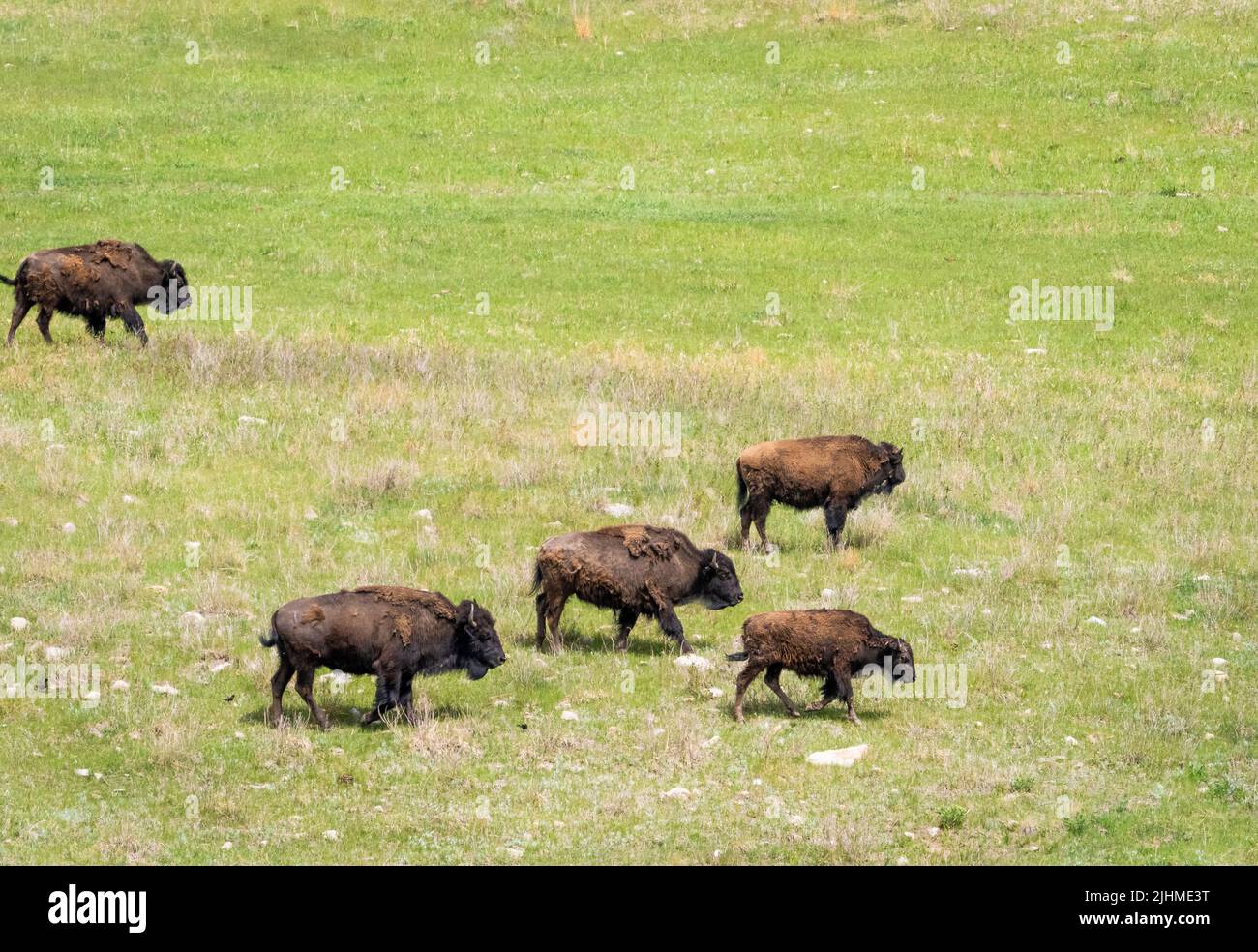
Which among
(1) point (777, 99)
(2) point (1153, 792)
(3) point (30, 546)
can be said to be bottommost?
(2) point (1153, 792)

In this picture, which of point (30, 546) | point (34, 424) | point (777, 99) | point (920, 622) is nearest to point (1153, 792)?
point (920, 622)

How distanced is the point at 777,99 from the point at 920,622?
1149 inches

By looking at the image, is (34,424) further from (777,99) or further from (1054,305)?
(777,99)

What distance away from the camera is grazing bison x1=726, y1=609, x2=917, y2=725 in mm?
15492

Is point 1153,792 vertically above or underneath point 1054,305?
underneath

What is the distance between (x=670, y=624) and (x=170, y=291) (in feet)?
48.8

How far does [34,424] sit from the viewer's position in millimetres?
23531

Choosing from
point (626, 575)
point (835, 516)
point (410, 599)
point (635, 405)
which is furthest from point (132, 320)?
point (410, 599)

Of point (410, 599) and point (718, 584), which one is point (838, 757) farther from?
point (410, 599)

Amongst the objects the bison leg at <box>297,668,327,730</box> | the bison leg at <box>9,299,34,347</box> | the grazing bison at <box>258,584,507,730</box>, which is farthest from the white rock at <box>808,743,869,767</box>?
the bison leg at <box>9,299,34,347</box>

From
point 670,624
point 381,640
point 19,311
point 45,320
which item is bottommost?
point 670,624

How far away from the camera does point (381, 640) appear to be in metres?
14.9

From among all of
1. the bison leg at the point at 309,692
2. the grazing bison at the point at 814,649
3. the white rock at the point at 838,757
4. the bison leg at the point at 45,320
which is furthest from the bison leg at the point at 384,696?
the bison leg at the point at 45,320

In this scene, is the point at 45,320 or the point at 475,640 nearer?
the point at 475,640
